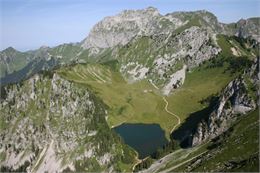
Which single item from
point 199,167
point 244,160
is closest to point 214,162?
point 199,167

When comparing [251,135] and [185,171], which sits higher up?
[251,135]

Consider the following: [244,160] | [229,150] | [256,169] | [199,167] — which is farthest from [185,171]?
[256,169]

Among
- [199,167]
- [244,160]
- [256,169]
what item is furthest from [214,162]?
[256,169]

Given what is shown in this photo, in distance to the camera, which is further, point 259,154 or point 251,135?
point 251,135

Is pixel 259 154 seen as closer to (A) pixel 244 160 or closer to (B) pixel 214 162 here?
(A) pixel 244 160

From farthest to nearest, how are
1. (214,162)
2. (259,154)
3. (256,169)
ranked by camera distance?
(214,162) < (259,154) < (256,169)

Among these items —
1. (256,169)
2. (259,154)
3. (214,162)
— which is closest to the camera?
(256,169)

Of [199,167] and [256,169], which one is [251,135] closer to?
[199,167]

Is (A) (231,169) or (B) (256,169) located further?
(A) (231,169)
